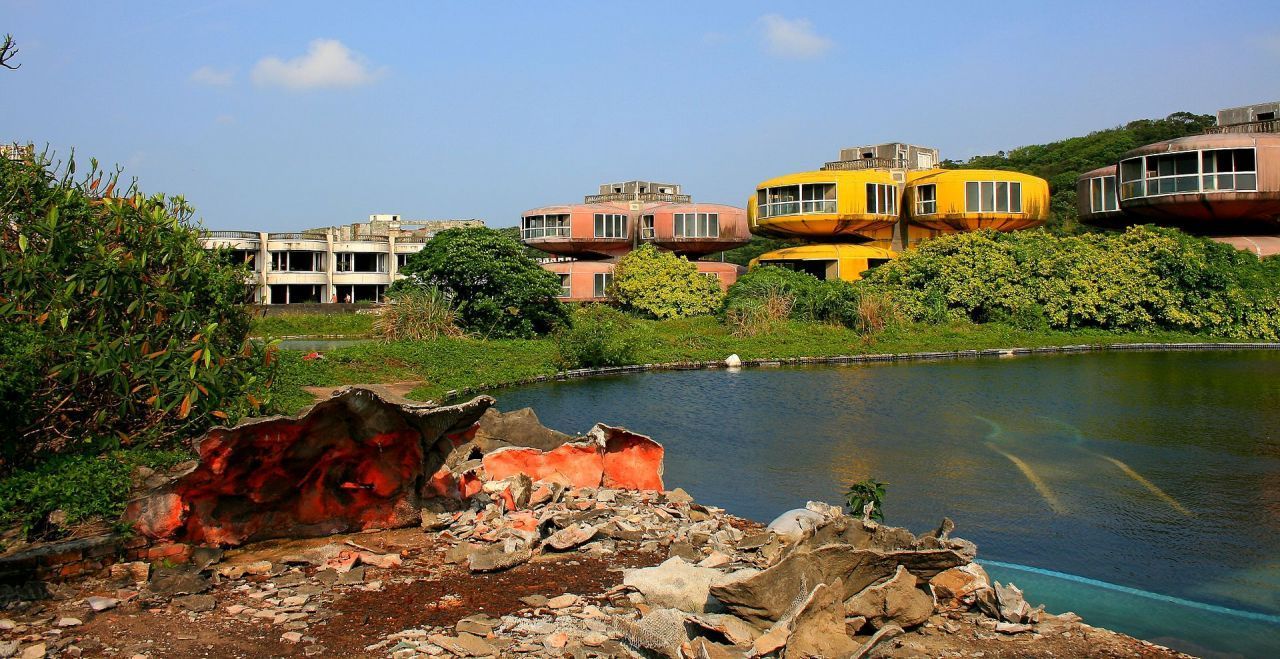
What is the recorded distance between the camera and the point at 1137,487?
13.8 metres

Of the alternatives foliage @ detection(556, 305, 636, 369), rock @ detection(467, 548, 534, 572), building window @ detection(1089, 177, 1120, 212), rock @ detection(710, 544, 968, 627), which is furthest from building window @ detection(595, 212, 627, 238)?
rock @ detection(710, 544, 968, 627)

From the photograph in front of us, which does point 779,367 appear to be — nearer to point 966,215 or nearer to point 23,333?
point 966,215

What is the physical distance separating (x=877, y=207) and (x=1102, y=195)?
905 cm

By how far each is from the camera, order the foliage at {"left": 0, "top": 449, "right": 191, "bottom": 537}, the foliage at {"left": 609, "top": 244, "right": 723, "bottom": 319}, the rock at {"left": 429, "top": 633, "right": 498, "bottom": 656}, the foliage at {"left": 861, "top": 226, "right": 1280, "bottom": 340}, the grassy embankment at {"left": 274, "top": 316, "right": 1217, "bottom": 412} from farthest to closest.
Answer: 1. the foliage at {"left": 609, "top": 244, "right": 723, "bottom": 319}
2. the foliage at {"left": 861, "top": 226, "right": 1280, "bottom": 340}
3. the grassy embankment at {"left": 274, "top": 316, "right": 1217, "bottom": 412}
4. the foliage at {"left": 0, "top": 449, "right": 191, "bottom": 537}
5. the rock at {"left": 429, "top": 633, "right": 498, "bottom": 656}

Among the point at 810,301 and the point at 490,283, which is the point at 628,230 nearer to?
the point at 810,301

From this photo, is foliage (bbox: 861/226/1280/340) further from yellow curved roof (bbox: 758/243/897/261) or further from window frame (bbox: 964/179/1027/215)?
yellow curved roof (bbox: 758/243/897/261)

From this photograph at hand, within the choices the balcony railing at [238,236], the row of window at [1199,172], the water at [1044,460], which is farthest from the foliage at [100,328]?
the balcony railing at [238,236]

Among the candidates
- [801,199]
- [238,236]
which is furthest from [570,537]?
[238,236]

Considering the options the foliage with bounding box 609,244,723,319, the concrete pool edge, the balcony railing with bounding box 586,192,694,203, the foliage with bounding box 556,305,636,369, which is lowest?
the concrete pool edge

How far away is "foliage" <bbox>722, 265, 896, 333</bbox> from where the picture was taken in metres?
33.6

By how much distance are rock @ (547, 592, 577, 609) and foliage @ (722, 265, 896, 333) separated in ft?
85.1

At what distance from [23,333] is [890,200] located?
121ft

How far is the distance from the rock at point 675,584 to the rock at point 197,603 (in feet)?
9.72

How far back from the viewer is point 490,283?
101 ft
